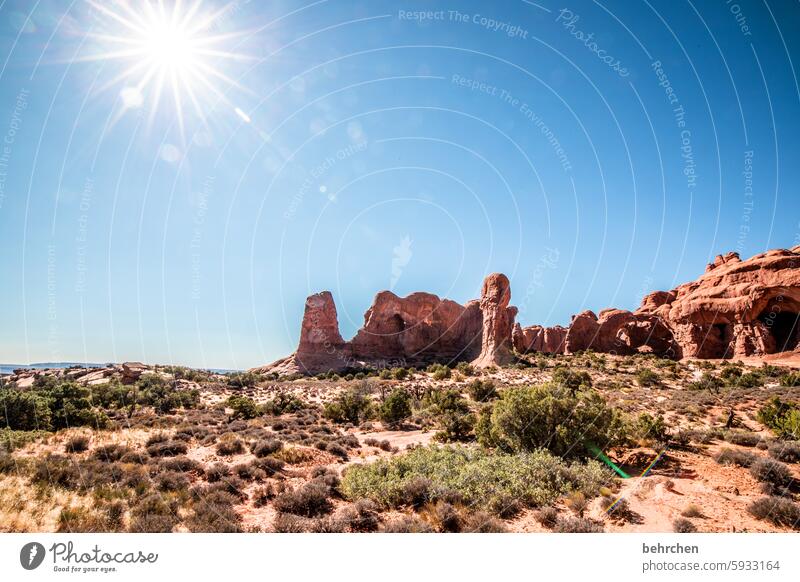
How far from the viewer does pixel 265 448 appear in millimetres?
14211

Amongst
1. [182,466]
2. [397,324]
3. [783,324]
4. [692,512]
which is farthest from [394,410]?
[783,324]

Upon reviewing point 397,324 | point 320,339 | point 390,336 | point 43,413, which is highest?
point 397,324

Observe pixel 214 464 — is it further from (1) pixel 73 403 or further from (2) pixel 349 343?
(2) pixel 349 343

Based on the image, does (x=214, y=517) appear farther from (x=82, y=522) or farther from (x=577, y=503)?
(x=577, y=503)

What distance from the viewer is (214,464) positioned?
40.1 feet

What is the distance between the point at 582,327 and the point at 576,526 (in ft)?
225

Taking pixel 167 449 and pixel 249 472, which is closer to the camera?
pixel 249 472

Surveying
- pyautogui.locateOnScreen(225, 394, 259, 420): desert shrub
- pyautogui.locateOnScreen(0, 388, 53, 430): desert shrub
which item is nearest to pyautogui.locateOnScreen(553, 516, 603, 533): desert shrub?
pyautogui.locateOnScreen(225, 394, 259, 420): desert shrub

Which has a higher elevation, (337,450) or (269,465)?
(269,465)

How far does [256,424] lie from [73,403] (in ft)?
39.1

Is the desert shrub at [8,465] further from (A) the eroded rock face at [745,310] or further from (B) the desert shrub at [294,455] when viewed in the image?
(A) the eroded rock face at [745,310]

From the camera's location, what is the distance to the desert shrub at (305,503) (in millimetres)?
8688

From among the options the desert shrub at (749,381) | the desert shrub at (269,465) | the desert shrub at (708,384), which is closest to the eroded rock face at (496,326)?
the desert shrub at (708,384)

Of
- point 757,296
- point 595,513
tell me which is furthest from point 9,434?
point 757,296
